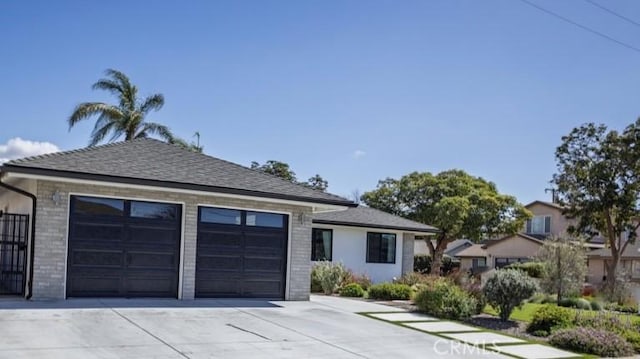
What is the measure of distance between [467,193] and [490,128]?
1795cm

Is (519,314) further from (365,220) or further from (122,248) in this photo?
(122,248)

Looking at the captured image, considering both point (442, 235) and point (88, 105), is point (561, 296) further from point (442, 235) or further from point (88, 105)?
point (88, 105)

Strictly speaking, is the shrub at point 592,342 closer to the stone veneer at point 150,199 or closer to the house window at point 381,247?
the stone veneer at point 150,199

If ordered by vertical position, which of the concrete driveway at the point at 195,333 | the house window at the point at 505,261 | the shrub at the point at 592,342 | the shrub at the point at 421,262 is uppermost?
the concrete driveway at the point at 195,333

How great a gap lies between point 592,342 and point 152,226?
32.8 ft

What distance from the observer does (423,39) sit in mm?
16234

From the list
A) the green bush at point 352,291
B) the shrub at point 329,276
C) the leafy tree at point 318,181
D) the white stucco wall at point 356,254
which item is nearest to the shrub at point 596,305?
the green bush at point 352,291

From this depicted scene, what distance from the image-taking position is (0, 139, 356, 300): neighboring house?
45.0 ft

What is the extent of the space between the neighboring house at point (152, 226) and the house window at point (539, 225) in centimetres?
3493

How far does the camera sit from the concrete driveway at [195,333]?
948 centimetres

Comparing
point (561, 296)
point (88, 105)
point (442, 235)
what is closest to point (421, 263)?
point (442, 235)

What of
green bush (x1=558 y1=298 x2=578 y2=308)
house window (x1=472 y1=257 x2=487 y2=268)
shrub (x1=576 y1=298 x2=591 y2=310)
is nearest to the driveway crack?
shrub (x1=576 y1=298 x2=591 y2=310)

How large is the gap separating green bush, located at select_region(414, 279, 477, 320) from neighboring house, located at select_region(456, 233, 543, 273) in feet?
78.9

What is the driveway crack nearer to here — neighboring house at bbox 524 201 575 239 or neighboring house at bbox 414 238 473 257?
neighboring house at bbox 524 201 575 239
